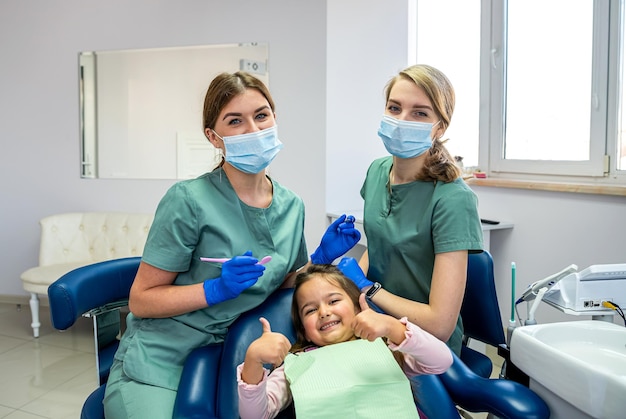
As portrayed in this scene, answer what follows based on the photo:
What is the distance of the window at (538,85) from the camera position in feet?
7.86

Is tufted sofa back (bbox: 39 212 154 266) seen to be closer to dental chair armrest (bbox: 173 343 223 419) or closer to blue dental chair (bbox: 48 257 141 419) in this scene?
blue dental chair (bbox: 48 257 141 419)

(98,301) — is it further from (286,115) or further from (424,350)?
(286,115)

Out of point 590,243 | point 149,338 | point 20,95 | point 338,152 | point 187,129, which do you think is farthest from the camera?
point 20,95

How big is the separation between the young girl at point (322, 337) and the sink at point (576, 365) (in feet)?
0.57

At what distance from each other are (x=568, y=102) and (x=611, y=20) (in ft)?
1.37

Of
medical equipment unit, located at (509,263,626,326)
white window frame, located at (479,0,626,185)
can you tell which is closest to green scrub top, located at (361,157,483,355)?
medical equipment unit, located at (509,263,626,326)

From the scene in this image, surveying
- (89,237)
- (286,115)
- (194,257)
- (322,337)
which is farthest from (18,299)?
(322,337)

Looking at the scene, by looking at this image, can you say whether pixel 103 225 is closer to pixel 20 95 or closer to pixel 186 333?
pixel 20 95

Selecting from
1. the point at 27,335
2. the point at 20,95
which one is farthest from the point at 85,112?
Result: the point at 27,335

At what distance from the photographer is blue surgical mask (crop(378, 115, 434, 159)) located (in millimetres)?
1424

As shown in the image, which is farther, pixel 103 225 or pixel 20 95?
pixel 20 95

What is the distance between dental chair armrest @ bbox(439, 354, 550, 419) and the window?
1.63 meters

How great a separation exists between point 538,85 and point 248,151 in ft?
6.61

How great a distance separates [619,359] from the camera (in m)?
1.06
